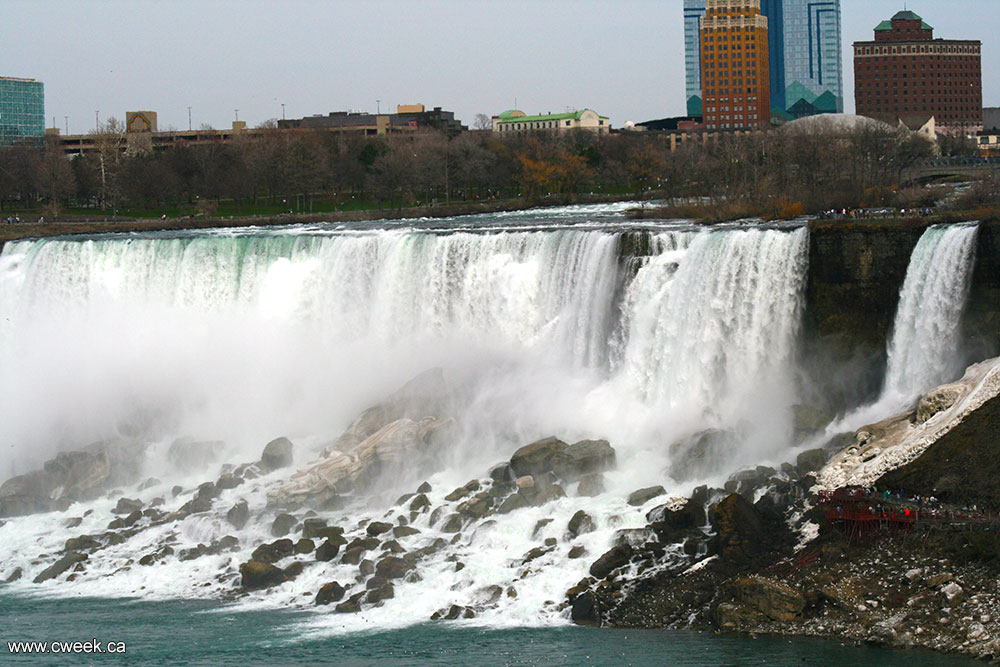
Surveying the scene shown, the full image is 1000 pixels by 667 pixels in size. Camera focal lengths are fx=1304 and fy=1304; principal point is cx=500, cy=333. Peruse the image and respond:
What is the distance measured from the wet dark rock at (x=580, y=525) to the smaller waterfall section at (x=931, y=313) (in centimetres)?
840

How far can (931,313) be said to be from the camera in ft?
99.5

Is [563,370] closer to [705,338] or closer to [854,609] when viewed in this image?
[705,338]

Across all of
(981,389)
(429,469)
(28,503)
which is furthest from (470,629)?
(28,503)

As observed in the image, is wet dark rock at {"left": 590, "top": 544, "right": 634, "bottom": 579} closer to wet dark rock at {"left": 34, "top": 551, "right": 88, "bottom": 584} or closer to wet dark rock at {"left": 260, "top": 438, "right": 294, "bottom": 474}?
wet dark rock at {"left": 260, "top": 438, "right": 294, "bottom": 474}

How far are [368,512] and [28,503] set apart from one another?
9.46m

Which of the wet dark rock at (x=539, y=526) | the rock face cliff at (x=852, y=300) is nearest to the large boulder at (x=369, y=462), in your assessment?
the wet dark rock at (x=539, y=526)

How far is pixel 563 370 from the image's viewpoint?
1421 inches

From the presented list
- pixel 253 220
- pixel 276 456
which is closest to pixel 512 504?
pixel 276 456

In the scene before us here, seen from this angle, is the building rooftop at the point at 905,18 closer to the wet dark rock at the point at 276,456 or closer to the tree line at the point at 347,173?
the tree line at the point at 347,173

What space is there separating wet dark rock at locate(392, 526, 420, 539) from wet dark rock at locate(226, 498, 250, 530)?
4.03 meters

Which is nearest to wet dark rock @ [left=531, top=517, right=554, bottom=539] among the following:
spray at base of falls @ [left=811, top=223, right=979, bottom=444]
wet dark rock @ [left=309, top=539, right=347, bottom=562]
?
wet dark rock @ [left=309, top=539, right=347, bottom=562]

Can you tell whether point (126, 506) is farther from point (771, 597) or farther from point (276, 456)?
point (771, 597)

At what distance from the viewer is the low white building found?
14875 centimetres

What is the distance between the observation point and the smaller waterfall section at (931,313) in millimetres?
30000
